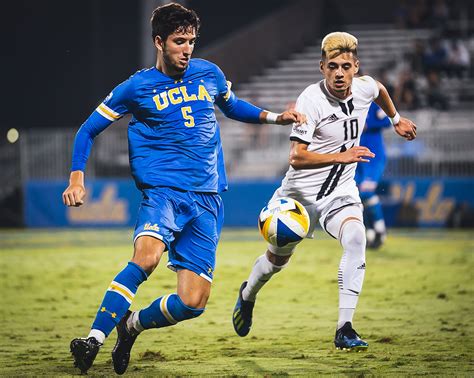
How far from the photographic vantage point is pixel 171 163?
741 cm

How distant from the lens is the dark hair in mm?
7266

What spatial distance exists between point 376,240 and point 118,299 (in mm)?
9369

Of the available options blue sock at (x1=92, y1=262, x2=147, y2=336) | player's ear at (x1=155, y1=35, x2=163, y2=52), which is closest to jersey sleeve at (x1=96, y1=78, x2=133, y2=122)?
player's ear at (x1=155, y1=35, x2=163, y2=52)

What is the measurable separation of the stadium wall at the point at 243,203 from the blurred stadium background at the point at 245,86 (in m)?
0.02

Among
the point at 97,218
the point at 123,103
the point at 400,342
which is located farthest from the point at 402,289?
the point at 97,218

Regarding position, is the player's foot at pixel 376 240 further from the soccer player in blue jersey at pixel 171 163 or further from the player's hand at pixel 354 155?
the soccer player in blue jersey at pixel 171 163

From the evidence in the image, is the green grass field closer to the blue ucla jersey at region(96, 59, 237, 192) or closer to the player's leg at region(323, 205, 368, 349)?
the player's leg at region(323, 205, 368, 349)

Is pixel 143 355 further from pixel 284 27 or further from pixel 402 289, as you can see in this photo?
pixel 284 27

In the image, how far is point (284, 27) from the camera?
95.9 feet

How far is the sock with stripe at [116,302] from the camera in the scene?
6.91 m

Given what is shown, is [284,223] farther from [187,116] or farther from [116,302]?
[116,302]

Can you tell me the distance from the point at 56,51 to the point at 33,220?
20.8ft

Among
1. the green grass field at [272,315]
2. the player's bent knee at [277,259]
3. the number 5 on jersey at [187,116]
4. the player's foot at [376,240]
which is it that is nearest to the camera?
the number 5 on jersey at [187,116]

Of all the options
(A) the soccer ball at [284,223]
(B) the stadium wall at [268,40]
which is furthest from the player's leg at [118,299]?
(B) the stadium wall at [268,40]
